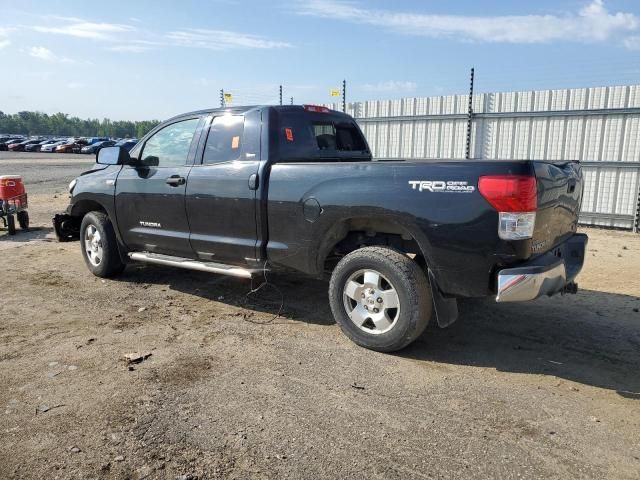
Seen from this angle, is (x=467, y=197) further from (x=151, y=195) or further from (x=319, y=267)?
(x=151, y=195)

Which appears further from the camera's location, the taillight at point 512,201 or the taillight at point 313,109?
the taillight at point 313,109

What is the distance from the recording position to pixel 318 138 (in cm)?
547

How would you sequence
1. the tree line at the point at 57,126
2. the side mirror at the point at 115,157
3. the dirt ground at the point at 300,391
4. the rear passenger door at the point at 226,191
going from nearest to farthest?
1. the dirt ground at the point at 300,391
2. the rear passenger door at the point at 226,191
3. the side mirror at the point at 115,157
4. the tree line at the point at 57,126

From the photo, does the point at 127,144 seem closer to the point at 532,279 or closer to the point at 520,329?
the point at 520,329

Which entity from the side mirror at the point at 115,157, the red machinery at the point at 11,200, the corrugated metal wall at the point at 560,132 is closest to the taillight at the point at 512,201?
the side mirror at the point at 115,157

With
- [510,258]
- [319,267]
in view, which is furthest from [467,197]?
[319,267]

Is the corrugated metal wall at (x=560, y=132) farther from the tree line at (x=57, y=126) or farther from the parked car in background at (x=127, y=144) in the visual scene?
the tree line at (x=57, y=126)

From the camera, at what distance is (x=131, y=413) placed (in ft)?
10.9

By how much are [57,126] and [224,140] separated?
15870cm

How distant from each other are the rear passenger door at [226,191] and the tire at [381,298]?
3.56 ft

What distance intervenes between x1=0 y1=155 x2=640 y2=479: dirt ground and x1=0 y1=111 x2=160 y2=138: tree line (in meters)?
141

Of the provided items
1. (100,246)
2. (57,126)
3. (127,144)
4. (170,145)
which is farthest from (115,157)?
(57,126)

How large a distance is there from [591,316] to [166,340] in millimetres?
→ 4084

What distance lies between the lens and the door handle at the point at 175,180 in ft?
18.0
